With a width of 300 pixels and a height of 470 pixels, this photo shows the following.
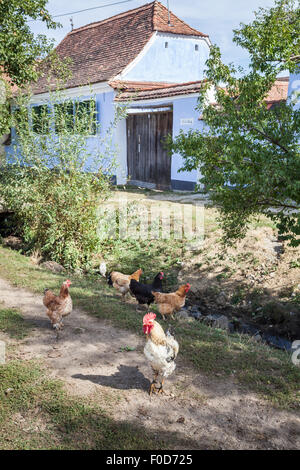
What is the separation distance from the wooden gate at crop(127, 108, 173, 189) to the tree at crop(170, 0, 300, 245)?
9.65 meters

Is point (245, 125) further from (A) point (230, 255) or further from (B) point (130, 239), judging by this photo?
(B) point (130, 239)

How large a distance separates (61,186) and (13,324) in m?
4.58

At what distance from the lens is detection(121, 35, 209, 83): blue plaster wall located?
61.9ft

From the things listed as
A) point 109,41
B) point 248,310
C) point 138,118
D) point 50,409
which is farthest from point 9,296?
point 109,41

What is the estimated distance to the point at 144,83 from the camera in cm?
1889

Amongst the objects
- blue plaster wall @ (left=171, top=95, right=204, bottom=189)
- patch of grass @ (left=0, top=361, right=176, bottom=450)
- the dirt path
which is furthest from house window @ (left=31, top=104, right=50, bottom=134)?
patch of grass @ (left=0, top=361, right=176, bottom=450)

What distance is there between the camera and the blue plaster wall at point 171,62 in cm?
1888

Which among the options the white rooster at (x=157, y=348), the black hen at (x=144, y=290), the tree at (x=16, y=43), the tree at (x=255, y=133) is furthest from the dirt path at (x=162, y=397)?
the tree at (x=16, y=43)

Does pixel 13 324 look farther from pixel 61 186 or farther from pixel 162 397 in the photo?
pixel 61 186

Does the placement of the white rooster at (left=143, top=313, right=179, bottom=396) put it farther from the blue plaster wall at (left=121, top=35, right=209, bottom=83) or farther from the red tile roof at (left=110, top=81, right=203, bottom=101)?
the blue plaster wall at (left=121, top=35, right=209, bottom=83)

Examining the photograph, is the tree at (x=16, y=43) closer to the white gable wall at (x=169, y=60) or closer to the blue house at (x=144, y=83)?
the blue house at (x=144, y=83)

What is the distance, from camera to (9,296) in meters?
7.21

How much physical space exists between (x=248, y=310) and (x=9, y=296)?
4.88 metres

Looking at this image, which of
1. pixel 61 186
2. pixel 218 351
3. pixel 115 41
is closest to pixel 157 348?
pixel 218 351
